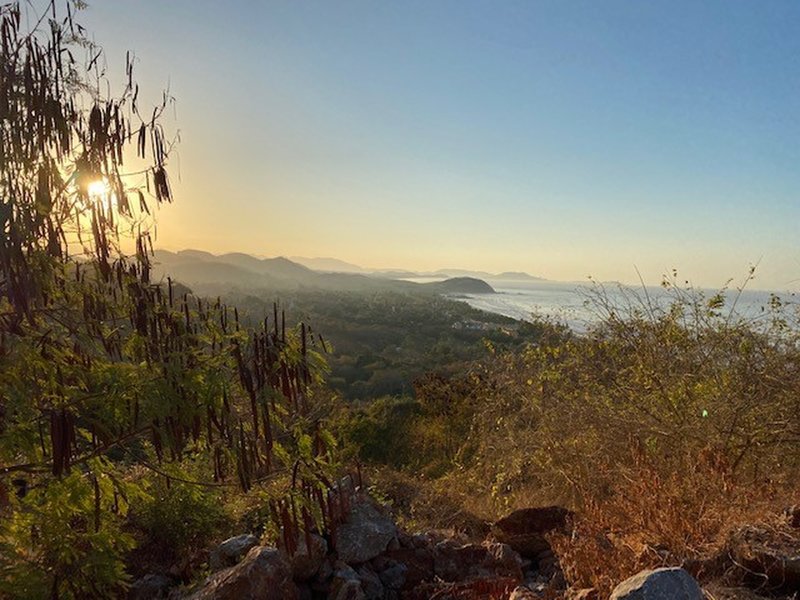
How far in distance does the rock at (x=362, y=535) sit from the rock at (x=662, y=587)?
3.24 meters

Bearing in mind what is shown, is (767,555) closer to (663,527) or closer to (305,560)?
(663,527)

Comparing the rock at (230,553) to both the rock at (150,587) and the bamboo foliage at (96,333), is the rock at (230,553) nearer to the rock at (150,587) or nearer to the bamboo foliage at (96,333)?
the rock at (150,587)

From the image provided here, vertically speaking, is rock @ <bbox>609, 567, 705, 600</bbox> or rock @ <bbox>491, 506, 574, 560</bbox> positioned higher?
rock @ <bbox>609, 567, 705, 600</bbox>

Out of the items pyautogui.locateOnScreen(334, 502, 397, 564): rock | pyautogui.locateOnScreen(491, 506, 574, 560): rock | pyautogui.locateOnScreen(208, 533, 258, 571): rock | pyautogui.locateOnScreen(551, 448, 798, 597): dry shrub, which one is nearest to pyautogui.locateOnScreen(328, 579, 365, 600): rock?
pyautogui.locateOnScreen(334, 502, 397, 564): rock

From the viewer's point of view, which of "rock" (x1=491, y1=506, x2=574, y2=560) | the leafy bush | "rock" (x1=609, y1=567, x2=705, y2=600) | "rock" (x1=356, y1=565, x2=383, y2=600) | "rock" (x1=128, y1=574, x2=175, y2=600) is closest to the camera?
"rock" (x1=609, y1=567, x2=705, y2=600)

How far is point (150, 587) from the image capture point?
6109mm

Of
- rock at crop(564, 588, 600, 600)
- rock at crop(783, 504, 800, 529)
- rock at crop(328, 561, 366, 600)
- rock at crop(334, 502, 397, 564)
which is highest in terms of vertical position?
rock at crop(783, 504, 800, 529)

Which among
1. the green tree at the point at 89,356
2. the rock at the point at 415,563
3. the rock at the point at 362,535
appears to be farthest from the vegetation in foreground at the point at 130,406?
the rock at the point at 415,563

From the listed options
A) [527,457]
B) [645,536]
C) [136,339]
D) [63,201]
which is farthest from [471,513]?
[63,201]

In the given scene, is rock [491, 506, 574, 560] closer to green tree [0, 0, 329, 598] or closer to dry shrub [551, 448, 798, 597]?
dry shrub [551, 448, 798, 597]

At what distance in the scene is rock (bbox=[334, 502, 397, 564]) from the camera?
19.0 ft

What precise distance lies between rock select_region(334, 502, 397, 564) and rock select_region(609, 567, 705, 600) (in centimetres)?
324

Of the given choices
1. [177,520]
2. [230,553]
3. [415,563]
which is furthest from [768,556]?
[177,520]

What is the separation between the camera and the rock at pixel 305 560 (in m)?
5.49
